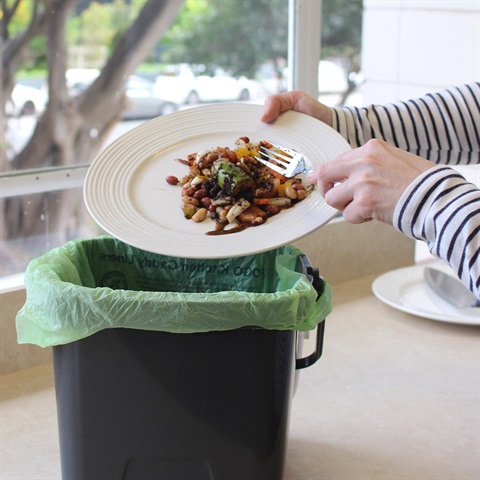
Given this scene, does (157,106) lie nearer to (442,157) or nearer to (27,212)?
(27,212)

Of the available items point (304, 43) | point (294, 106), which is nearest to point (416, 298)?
point (294, 106)

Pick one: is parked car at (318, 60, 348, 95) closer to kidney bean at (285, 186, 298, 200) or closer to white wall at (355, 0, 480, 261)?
white wall at (355, 0, 480, 261)

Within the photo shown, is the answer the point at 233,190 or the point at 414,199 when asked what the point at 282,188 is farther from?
the point at 414,199

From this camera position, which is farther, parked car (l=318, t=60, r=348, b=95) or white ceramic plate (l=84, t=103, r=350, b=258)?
parked car (l=318, t=60, r=348, b=95)

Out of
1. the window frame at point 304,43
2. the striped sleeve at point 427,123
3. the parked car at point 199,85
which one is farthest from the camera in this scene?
the parked car at point 199,85

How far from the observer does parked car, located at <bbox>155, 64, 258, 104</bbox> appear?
2.20 meters

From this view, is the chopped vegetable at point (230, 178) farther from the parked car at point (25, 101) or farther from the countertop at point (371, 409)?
the parked car at point (25, 101)

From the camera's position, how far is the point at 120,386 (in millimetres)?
743

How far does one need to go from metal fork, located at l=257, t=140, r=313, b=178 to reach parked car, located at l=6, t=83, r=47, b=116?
1201 millimetres

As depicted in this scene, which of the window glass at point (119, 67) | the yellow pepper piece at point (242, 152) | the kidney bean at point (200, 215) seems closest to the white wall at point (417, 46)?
the window glass at point (119, 67)

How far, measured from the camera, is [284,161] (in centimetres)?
91

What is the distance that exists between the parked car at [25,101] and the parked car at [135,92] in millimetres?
104

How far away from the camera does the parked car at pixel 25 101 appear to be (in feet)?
6.43

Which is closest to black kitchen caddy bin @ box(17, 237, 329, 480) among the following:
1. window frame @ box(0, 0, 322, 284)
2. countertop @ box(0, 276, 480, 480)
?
countertop @ box(0, 276, 480, 480)
